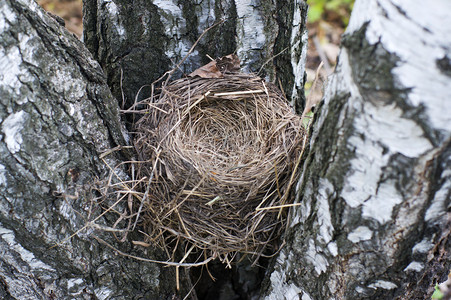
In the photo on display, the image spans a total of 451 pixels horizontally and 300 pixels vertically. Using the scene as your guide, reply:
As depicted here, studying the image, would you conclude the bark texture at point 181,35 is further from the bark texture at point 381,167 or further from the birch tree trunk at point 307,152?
the bark texture at point 381,167

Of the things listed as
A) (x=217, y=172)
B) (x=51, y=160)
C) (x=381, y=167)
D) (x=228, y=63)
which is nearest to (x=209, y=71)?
(x=228, y=63)

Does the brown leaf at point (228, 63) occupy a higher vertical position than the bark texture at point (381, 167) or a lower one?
higher

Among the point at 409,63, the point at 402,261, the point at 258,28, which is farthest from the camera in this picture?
the point at 258,28

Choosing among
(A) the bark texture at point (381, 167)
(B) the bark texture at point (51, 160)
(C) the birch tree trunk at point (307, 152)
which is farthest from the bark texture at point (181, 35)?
(A) the bark texture at point (381, 167)

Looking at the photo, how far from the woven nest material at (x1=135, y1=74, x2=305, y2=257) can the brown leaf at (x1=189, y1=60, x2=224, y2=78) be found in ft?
0.09

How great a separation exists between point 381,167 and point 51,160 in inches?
39.0

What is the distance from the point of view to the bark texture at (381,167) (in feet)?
2.93

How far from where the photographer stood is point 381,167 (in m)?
1.00

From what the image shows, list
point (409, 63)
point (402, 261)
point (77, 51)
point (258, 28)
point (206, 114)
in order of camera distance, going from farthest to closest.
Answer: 1. point (206, 114)
2. point (258, 28)
3. point (77, 51)
4. point (402, 261)
5. point (409, 63)

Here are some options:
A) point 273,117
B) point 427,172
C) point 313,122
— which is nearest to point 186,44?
point 273,117

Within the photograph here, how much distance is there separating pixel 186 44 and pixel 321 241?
3.27 ft

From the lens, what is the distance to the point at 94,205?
53.4 inches

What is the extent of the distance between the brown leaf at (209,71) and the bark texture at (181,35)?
50 mm

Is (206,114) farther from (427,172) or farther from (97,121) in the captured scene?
(427,172)
